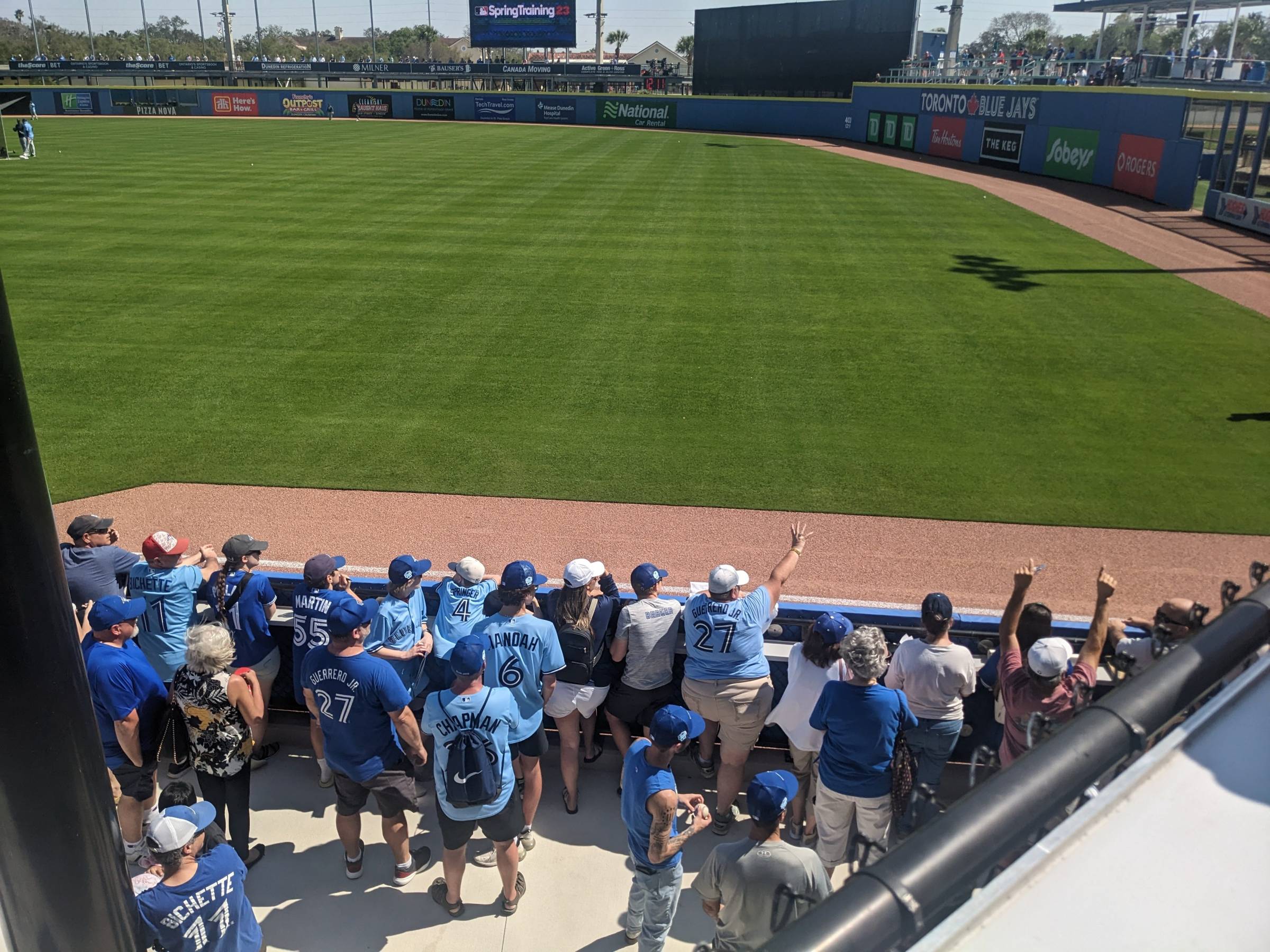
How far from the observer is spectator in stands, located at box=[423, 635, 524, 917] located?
457 centimetres

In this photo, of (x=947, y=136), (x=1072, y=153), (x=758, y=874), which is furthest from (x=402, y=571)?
(x=947, y=136)

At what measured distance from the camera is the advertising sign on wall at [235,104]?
56.5 metres

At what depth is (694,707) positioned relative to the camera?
18.2ft

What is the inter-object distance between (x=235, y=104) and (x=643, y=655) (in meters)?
60.9

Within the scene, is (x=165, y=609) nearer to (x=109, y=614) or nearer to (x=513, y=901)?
(x=109, y=614)

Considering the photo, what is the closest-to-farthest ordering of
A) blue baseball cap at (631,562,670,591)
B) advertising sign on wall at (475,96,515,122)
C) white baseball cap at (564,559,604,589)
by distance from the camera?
white baseball cap at (564,559,604,589) < blue baseball cap at (631,562,670,591) < advertising sign on wall at (475,96,515,122)

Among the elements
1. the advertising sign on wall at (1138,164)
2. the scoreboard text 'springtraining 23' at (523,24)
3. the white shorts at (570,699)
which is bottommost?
the white shorts at (570,699)

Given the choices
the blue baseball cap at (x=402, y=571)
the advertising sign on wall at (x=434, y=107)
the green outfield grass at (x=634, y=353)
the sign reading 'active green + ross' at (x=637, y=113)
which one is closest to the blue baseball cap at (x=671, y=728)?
the blue baseball cap at (x=402, y=571)

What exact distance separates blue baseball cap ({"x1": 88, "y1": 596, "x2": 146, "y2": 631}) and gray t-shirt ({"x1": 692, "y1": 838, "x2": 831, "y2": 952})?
3293 millimetres

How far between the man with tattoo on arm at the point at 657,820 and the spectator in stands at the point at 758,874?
41 cm

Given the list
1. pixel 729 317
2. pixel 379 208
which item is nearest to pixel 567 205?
pixel 379 208

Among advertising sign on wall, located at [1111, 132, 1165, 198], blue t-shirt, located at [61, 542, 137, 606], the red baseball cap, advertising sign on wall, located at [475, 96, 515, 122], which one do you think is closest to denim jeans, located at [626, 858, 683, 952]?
the red baseball cap

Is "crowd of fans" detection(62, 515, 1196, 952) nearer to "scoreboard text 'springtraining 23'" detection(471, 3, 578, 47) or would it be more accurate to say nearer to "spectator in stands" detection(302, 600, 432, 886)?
"spectator in stands" detection(302, 600, 432, 886)

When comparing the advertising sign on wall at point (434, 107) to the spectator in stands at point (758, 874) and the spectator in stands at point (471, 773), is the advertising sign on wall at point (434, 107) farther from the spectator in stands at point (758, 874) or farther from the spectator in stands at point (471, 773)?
the spectator in stands at point (758, 874)
